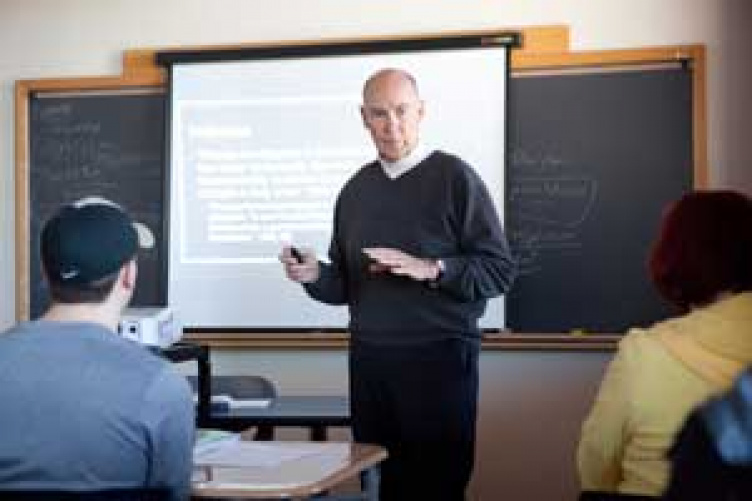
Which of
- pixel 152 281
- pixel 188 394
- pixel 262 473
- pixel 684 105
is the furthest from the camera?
pixel 152 281

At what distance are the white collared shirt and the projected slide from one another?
133 centimetres

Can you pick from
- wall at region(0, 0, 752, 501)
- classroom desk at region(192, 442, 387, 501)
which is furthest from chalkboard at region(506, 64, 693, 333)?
classroom desk at region(192, 442, 387, 501)

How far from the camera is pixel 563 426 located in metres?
4.36

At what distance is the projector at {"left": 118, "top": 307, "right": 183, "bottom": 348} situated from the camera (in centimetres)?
315

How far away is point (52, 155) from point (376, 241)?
229 cm

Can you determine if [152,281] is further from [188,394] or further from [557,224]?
[188,394]

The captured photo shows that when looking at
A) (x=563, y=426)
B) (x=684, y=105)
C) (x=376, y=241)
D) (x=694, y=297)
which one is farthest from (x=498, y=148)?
(x=694, y=297)

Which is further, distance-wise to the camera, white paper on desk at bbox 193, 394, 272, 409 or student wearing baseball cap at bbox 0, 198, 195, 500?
white paper on desk at bbox 193, 394, 272, 409

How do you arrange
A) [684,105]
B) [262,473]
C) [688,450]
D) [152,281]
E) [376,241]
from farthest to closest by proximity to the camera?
[152,281] < [684,105] < [376,241] < [262,473] < [688,450]

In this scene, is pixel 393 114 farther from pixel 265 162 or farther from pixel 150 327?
pixel 265 162

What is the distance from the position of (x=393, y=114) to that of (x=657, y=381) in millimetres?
1297

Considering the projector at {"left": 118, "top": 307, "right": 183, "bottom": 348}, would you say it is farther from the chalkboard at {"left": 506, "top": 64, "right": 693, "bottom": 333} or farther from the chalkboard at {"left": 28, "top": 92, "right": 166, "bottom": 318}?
the chalkboard at {"left": 506, "top": 64, "right": 693, "bottom": 333}

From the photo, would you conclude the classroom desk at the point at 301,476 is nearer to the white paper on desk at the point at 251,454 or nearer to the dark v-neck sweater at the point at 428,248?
the white paper on desk at the point at 251,454

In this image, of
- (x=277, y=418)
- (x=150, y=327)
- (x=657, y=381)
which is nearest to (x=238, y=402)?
(x=277, y=418)
